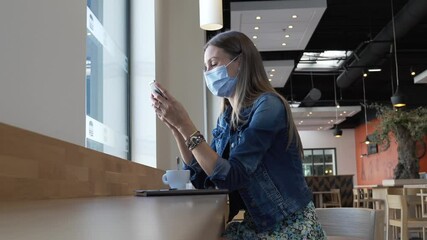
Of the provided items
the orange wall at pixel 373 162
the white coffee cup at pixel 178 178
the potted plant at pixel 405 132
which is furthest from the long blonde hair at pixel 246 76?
the orange wall at pixel 373 162

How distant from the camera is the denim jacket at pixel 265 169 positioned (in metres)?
1.27

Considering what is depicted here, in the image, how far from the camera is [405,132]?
10555 mm

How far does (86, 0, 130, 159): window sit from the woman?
115 cm

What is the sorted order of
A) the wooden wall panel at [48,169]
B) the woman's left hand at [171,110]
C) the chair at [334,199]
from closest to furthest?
the wooden wall panel at [48,169]
the woman's left hand at [171,110]
the chair at [334,199]

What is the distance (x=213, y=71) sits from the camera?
5.45 ft

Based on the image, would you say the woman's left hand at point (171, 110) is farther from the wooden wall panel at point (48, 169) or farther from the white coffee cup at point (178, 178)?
the white coffee cup at point (178, 178)

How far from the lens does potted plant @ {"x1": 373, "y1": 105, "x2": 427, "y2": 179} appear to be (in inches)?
402

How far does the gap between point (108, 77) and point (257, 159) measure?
6.45 ft

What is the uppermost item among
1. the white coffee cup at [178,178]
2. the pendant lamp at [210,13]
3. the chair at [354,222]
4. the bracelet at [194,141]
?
the pendant lamp at [210,13]

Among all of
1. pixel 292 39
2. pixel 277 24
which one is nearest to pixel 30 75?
pixel 277 24

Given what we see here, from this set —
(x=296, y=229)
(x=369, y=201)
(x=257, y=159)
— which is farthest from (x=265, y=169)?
(x=369, y=201)

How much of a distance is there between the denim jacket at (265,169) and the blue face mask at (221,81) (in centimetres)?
23

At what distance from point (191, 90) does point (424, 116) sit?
7244mm

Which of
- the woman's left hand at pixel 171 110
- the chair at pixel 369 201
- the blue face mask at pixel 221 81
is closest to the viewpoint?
the woman's left hand at pixel 171 110
